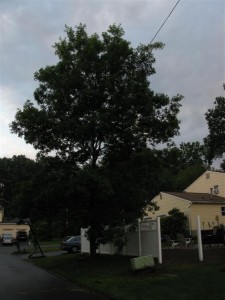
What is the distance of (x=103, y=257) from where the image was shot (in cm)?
2356

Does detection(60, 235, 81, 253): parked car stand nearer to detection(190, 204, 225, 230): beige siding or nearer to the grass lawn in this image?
detection(190, 204, 225, 230): beige siding

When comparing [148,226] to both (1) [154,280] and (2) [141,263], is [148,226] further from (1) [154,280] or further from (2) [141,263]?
(1) [154,280]

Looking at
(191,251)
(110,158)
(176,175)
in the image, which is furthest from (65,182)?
(176,175)

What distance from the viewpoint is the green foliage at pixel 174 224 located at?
41500mm

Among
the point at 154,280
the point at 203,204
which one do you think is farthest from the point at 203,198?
the point at 154,280

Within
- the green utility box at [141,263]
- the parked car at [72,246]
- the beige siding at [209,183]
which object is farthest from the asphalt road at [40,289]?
the beige siding at [209,183]

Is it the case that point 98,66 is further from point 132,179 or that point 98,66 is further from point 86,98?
point 132,179

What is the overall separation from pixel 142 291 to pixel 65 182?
9.31 metres

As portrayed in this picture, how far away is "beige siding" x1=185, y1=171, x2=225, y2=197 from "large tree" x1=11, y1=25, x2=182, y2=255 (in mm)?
28536

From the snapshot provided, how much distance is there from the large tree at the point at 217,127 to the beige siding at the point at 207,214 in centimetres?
1373

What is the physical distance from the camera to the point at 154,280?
48.4 feet

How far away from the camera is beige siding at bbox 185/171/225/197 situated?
49.8 m

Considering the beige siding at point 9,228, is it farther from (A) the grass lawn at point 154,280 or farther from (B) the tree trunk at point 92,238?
(A) the grass lawn at point 154,280

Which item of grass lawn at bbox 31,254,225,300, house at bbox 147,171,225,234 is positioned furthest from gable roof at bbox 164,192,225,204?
grass lawn at bbox 31,254,225,300
